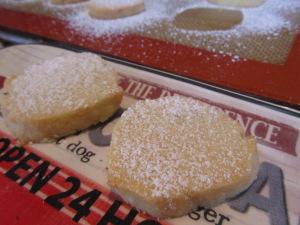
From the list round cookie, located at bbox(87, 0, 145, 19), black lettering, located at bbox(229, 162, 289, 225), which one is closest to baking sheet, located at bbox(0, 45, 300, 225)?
black lettering, located at bbox(229, 162, 289, 225)

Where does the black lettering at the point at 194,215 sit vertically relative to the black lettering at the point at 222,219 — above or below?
below

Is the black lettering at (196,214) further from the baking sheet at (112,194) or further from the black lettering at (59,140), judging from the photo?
the black lettering at (59,140)

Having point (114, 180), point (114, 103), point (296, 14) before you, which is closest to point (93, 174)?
point (114, 180)

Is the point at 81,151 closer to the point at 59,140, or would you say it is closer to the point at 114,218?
the point at 59,140

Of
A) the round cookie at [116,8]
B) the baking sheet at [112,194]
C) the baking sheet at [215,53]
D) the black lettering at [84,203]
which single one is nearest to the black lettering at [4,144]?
the baking sheet at [112,194]

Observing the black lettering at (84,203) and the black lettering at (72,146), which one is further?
the black lettering at (72,146)

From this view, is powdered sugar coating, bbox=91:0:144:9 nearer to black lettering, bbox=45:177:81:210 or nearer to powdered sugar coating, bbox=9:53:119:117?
powdered sugar coating, bbox=9:53:119:117

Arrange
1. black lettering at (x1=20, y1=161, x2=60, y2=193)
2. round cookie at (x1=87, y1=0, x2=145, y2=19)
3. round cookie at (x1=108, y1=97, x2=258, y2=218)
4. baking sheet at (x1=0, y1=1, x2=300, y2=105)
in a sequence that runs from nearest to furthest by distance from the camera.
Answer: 1. round cookie at (x1=108, y1=97, x2=258, y2=218)
2. black lettering at (x1=20, y1=161, x2=60, y2=193)
3. baking sheet at (x1=0, y1=1, x2=300, y2=105)
4. round cookie at (x1=87, y1=0, x2=145, y2=19)
